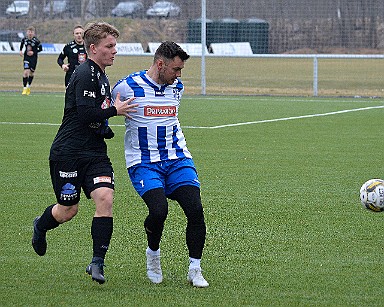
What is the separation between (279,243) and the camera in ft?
25.6

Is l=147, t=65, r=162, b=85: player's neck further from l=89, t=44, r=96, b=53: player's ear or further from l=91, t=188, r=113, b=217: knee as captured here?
l=91, t=188, r=113, b=217: knee

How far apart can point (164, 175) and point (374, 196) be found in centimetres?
171

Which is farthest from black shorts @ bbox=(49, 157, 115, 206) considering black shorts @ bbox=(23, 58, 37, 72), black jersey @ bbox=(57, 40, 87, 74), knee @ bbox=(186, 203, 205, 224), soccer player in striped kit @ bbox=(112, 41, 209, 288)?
black shorts @ bbox=(23, 58, 37, 72)

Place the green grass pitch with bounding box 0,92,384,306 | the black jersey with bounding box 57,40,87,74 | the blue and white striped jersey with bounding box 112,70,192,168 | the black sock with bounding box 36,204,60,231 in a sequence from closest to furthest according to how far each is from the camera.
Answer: the green grass pitch with bounding box 0,92,384,306 < the blue and white striped jersey with bounding box 112,70,192,168 < the black sock with bounding box 36,204,60,231 < the black jersey with bounding box 57,40,87,74

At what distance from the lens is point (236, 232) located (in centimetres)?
824

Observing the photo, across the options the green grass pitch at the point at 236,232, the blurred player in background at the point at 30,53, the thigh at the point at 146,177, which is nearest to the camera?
the green grass pitch at the point at 236,232

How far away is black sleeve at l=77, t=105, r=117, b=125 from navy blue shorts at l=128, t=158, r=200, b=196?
1.42 feet

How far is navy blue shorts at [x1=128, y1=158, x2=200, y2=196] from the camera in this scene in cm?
642

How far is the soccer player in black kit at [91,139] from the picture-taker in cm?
631

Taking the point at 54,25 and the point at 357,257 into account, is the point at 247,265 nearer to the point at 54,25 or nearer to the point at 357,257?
the point at 357,257

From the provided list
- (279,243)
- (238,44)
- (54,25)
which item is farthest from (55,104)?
(279,243)

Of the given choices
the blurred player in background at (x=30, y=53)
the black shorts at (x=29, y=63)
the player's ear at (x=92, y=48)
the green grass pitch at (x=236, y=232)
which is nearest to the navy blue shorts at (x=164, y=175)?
the green grass pitch at (x=236, y=232)

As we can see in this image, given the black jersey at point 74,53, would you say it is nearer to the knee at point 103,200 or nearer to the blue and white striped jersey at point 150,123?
the blue and white striped jersey at point 150,123

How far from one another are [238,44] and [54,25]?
8.03m
